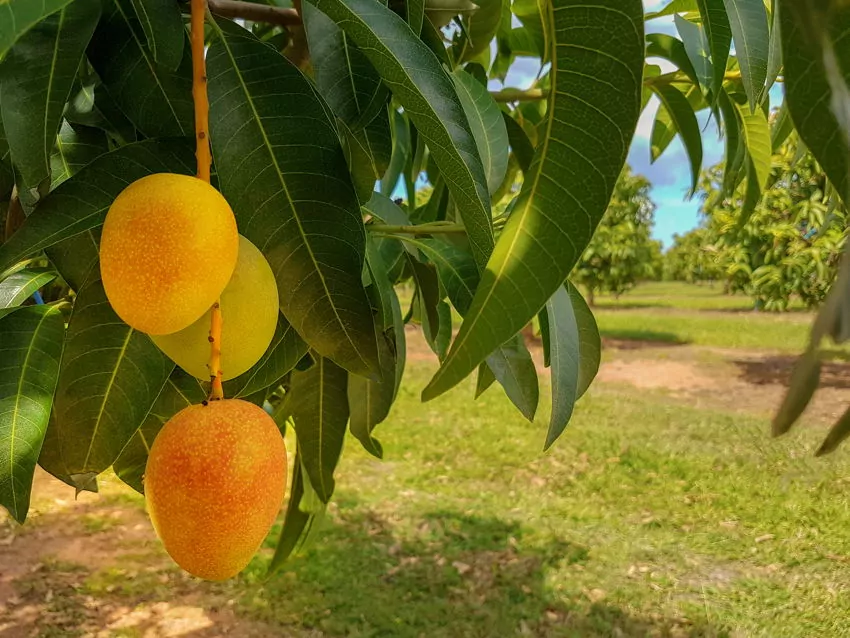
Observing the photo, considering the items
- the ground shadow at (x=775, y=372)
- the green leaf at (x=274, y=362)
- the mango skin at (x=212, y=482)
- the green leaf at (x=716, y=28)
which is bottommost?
the ground shadow at (x=775, y=372)

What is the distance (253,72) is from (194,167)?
0.23 feet

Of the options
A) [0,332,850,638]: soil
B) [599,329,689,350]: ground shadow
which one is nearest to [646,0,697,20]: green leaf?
[0,332,850,638]: soil

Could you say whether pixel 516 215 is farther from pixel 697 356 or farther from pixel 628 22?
pixel 697 356

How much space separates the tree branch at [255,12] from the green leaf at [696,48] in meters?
0.43

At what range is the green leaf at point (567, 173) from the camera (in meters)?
0.31

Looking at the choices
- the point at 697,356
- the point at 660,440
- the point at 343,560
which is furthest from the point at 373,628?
the point at 697,356

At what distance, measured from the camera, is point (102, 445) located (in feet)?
1.76

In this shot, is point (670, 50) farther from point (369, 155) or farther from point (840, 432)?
point (840, 432)

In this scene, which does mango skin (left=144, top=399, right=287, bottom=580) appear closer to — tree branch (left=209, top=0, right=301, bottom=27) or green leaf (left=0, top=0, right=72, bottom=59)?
green leaf (left=0, top=0, right=72, bottom=59)

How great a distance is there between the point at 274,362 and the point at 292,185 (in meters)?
0.18

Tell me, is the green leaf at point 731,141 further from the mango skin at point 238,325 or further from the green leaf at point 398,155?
the mango skin at point 238,325

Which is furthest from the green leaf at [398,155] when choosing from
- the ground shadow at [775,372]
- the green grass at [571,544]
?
the ground shadow at [775,372]

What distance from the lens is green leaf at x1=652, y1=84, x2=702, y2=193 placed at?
106 centimetres

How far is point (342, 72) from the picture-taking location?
55cm
